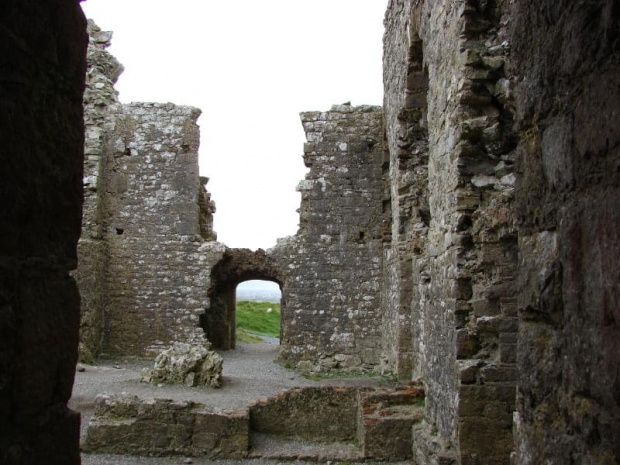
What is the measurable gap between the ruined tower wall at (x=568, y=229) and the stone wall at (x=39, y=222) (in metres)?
1.48

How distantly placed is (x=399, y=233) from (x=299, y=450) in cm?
424

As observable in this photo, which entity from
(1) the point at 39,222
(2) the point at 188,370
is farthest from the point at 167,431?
(1) the point at 39,222

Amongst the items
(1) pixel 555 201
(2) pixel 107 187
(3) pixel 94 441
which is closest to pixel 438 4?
(1) pixel 555 201

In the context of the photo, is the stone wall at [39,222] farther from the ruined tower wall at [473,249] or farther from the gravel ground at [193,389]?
the gravel ground at [193,389]

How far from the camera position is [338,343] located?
13109 millimetres

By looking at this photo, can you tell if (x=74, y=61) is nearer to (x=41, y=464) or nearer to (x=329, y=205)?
(x=41, y=464)

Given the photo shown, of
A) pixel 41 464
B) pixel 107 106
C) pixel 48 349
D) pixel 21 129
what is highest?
pixel 107 106

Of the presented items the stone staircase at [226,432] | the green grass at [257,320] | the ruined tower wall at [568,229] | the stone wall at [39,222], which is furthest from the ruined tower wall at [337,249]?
the stone wall at [39,222]

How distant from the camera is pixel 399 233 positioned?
1060 cm

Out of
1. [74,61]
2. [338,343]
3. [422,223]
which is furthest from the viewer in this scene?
[338,343]

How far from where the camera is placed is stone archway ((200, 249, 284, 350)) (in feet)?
44.5

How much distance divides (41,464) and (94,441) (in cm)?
601

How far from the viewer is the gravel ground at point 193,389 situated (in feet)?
23.9

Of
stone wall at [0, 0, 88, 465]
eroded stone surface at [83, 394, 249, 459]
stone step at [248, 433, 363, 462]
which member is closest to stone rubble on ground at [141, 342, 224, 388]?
stone step at [248, 433, 363, 462]
